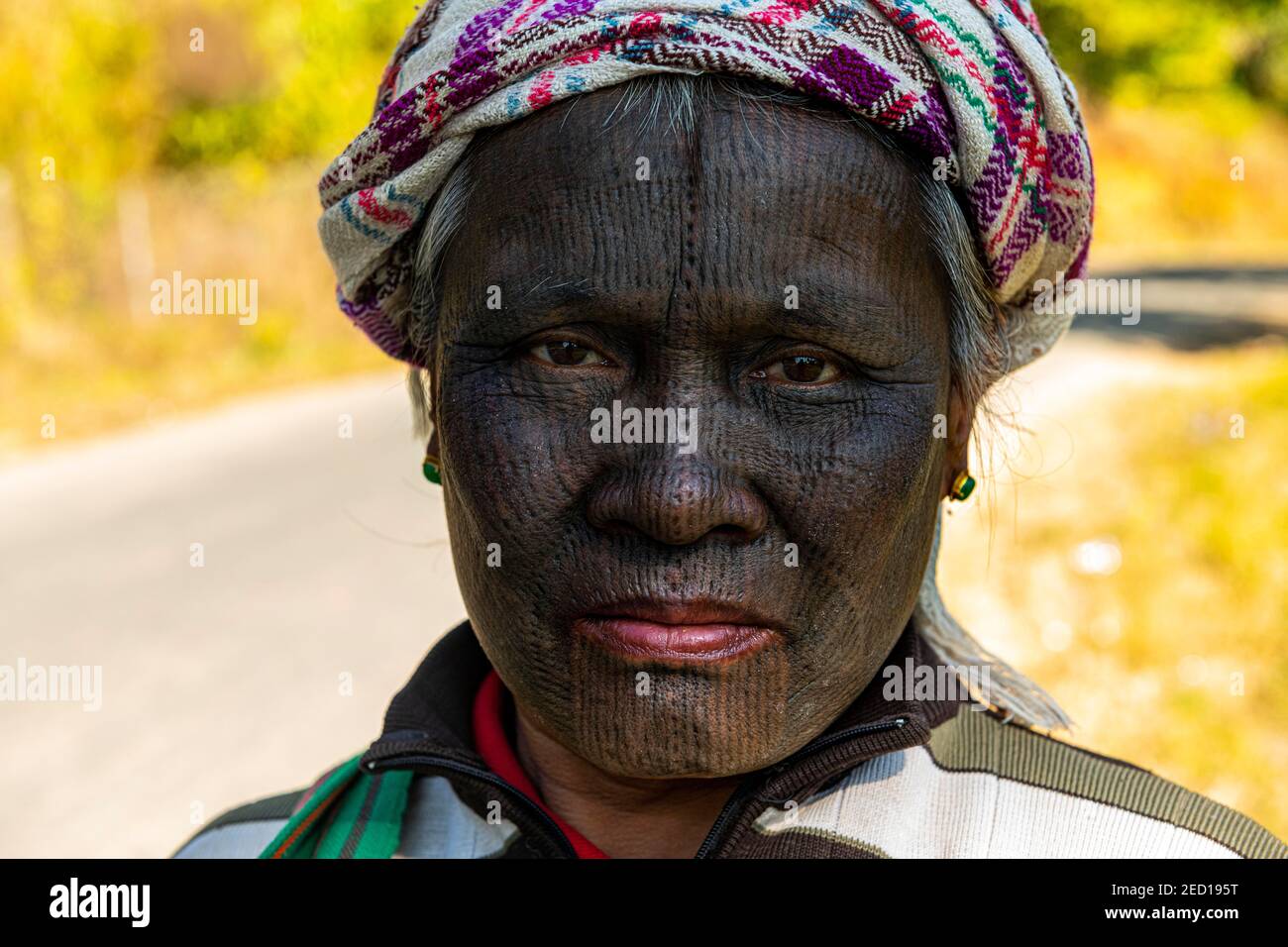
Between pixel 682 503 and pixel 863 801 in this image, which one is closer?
pixel 682 503

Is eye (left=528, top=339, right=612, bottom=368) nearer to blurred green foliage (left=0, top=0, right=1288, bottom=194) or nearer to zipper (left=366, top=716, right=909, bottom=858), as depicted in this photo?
zipper (left=366, top=716, right=909, bottom=858)

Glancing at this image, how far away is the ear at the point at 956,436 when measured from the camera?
1.64m

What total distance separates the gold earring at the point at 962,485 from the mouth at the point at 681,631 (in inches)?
15.8

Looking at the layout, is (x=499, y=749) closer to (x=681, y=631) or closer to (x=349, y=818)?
(x=349, y=818)

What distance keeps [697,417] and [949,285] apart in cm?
37

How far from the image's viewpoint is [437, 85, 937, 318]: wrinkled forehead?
1429 millimetres

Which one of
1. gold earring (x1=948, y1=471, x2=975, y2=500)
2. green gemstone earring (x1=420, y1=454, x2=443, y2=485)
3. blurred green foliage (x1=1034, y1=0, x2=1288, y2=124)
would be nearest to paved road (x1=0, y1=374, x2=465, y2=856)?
green gemstone earring (x1=420, y1=454, x2=443, y2=485)

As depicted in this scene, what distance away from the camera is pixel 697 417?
1.42m

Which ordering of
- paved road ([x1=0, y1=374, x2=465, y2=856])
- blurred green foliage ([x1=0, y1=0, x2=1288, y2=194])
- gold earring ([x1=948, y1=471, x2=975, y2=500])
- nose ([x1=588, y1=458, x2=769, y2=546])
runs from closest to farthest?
nose ([x1=588, y1=458, x2=769, y2=546]), gold earring ([x1=948, y1=471, x2=975, y2=500]), paved road ([x1=0, y1=374, x2=465, y2=856]), blurred green foliage ([x1=0, y1=0, x2=1288, y2=194])

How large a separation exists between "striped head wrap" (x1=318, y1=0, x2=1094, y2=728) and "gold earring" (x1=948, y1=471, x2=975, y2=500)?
0.33ft

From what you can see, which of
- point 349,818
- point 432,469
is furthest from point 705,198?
point 349,818

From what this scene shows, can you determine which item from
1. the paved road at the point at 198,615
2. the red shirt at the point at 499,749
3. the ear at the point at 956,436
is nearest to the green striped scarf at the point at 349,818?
the red shirt at the point at 499,749

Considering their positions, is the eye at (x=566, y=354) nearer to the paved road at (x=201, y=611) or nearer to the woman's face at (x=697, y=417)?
the woman's face at (x=697, y=417)
